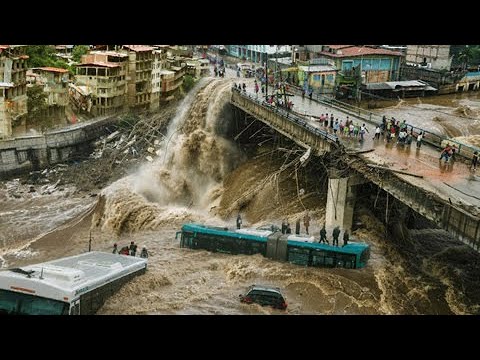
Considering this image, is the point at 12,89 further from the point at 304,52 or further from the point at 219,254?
the point at 304,52

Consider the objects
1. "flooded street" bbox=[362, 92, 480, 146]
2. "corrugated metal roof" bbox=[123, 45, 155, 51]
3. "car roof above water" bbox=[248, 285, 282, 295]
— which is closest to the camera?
"car roof above water" bbox=[248, 285, 282, 295]

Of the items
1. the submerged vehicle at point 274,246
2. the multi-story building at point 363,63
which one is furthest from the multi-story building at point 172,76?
the submerged vehicle at point 274,246

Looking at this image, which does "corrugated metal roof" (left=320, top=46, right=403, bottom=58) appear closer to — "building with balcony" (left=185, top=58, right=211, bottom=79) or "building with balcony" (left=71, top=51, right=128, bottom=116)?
"building with balcony" (left=185, top=58, right=211, bottom=79)

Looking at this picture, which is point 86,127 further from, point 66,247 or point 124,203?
point 66,247

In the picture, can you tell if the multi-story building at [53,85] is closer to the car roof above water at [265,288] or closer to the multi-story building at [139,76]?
the multi-story building at [139,76]

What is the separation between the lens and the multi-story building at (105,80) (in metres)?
15.7

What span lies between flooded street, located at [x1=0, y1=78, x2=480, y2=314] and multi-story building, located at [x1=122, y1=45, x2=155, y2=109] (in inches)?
77.4

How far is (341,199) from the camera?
1486cm

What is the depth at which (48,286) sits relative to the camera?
10.2 m

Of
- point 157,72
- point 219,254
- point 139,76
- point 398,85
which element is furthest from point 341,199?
point 398,85

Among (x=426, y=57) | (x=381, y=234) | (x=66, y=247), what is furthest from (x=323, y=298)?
(x=426, y=57)

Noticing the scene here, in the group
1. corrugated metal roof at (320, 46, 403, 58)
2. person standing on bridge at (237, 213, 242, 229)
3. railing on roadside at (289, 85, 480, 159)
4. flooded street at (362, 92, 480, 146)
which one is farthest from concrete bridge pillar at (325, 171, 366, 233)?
flooded street at (362, 92, 480, 146)

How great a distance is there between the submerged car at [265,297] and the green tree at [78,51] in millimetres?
8825

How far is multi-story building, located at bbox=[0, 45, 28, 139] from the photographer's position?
14.9m
